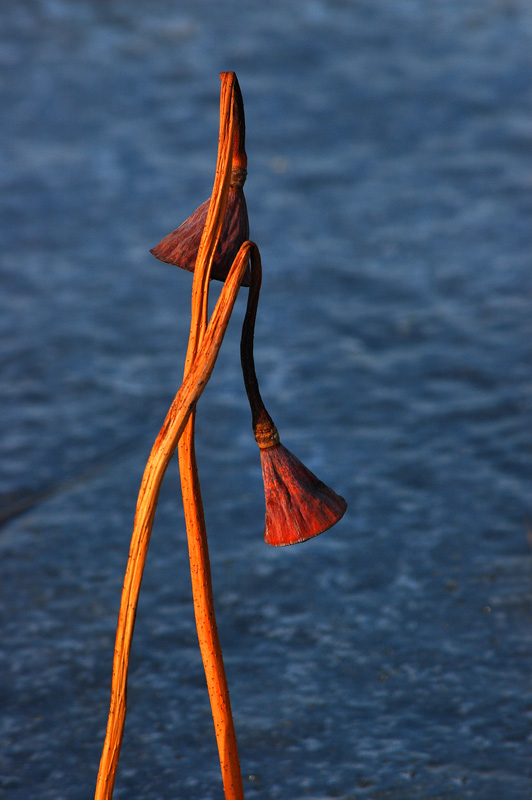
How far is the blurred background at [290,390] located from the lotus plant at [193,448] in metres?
0.41

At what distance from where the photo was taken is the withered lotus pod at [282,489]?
55cm

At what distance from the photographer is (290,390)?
167cm

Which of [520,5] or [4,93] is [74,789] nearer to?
[4,93]

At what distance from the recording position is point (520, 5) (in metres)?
2.84

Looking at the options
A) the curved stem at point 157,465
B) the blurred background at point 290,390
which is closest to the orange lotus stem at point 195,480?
the curved stem at point 157,465

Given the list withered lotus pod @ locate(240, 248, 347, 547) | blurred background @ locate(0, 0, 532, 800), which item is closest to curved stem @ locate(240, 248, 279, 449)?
withered lotus pod @ locate(240, 248, 347, 547)

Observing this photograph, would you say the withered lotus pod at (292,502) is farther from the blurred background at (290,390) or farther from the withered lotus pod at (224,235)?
the blurred background at (290,390)

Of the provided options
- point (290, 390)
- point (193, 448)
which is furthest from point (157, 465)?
point (290, 390)

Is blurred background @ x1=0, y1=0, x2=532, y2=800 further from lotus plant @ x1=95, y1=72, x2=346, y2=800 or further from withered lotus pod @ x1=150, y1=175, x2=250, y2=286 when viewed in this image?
withered lotus pod @ x1=150, y1=175, x2=250, y2=286

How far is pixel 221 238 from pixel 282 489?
148 mm

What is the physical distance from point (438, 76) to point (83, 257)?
3.72 ft

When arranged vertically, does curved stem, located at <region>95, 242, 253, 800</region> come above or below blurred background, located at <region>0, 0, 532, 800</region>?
below

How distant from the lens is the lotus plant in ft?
1.66

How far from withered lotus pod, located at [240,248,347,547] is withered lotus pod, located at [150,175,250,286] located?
17mm
